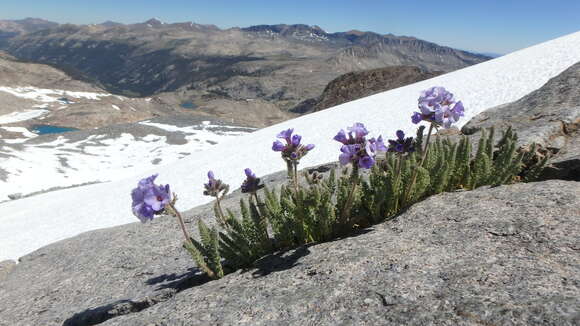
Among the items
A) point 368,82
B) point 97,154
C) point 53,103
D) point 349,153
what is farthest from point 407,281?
point 53,103

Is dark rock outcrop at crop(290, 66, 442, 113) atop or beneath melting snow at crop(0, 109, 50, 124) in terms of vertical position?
beneath

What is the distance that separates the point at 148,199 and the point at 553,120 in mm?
6145

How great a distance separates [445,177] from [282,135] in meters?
2.06

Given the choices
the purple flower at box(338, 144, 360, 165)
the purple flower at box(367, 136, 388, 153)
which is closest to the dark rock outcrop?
the purple flower at box(367, 136, 388, 153)

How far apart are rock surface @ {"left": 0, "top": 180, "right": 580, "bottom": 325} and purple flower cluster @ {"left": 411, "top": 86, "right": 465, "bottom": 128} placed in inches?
37.2

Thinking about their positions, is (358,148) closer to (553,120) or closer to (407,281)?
(407,281)

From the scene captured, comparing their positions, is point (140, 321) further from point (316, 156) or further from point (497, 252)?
point (316, 156)

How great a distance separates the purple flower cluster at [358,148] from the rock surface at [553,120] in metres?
3.07

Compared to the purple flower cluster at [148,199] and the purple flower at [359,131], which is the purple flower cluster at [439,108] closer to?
the purple flower at [359,131]

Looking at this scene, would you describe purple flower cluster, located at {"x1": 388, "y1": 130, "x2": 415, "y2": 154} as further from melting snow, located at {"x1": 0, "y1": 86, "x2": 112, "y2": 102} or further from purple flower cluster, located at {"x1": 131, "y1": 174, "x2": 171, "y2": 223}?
melting snow, located at {"x1": 0, "y1": 86, "x2": 112, "y2": 102}

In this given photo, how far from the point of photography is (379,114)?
19047 mm

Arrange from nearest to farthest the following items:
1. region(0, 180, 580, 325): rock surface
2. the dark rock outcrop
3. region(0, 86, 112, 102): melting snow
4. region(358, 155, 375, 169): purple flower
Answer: region(0, 180, 580, 325): rock surface
region(358, 155, 375, 169): purple flower
the dark rock outcrop
region(0, 86, 112, 102): melting snow

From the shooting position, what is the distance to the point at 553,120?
19.4ft

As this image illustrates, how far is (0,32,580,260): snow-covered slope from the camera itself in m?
13.0
